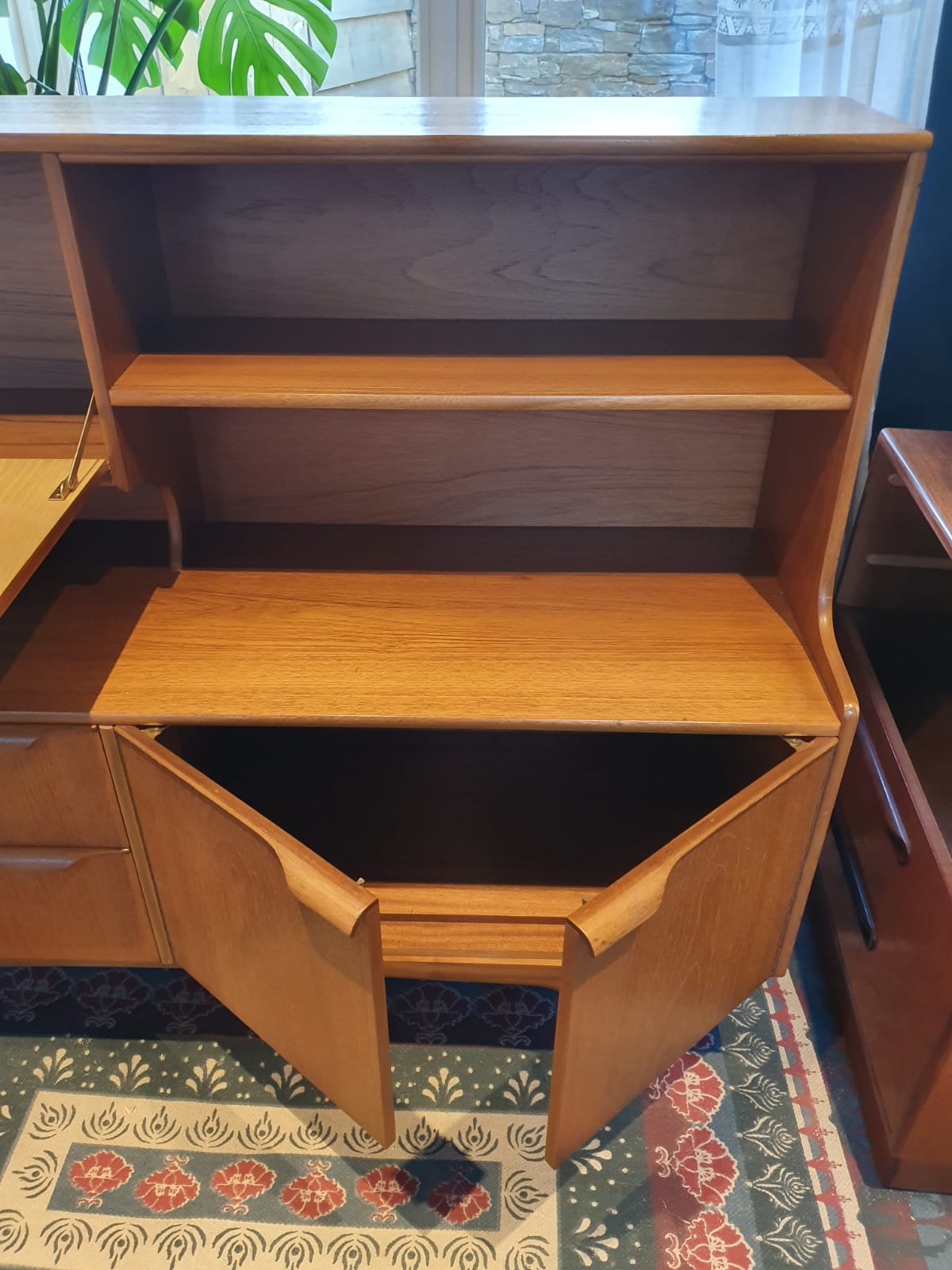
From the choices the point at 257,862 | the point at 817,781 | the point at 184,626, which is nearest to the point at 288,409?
the point at 184,626

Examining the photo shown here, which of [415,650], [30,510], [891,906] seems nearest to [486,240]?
[415,650]

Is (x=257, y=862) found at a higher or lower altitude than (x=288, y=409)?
lower

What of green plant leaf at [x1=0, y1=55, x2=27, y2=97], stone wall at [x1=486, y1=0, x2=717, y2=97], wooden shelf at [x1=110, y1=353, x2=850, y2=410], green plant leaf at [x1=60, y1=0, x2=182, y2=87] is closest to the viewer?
wooden shelf at [x1=110, y1=353, x2=850, y2=410]

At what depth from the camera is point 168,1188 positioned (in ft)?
3.94

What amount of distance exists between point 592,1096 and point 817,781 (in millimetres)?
423

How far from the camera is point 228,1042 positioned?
1368mm

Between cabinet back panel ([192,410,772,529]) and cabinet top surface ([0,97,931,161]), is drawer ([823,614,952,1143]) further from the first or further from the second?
cabinet top surface ([0,97,931,161])

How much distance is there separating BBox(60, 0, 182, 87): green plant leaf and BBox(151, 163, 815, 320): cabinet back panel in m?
0.62

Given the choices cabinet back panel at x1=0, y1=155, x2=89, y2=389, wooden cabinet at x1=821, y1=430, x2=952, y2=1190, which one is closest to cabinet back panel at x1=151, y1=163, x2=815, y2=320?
cabinet back panel at x1=0, y1=155, x2=89, y2=389

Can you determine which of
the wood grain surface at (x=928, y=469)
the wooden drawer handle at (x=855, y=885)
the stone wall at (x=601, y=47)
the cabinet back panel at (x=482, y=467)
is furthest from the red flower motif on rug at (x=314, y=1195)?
the stone wall at (x=601, y=47)

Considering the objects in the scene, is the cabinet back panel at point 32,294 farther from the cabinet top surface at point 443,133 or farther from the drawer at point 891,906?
the drawer at point 891,906

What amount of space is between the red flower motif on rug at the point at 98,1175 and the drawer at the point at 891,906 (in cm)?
100

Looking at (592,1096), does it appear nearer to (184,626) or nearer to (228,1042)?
(228,1042)

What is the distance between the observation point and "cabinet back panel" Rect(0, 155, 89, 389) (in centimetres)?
113
